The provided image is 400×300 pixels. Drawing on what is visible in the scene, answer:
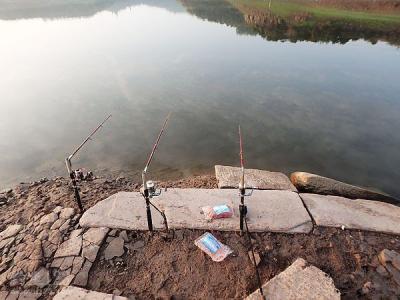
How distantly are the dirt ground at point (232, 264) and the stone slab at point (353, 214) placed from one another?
0.19 m

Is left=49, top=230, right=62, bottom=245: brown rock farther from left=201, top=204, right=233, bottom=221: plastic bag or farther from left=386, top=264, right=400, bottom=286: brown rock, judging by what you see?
left=386, top=264, right=400, bottom=286: brown rock

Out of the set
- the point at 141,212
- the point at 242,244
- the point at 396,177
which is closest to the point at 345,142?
the point at 396,177

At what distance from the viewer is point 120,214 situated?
20.7 ft

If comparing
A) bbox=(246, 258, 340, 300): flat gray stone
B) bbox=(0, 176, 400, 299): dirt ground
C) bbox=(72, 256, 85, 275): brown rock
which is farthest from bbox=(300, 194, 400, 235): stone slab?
bbox=(72, 256, 85, 275): brown rock

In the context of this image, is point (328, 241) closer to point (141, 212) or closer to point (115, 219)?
point (141, 212)

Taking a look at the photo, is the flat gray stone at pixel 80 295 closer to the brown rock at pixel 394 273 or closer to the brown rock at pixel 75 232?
the brown rock at pixel 75 232

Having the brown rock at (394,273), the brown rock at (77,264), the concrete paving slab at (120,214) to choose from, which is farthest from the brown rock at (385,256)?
the brown rock at (77,264)

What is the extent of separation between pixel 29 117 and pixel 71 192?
7.90m

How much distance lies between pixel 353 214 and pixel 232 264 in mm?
2918

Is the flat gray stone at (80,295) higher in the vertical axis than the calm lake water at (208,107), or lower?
higher

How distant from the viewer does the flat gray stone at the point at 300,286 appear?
185 inches

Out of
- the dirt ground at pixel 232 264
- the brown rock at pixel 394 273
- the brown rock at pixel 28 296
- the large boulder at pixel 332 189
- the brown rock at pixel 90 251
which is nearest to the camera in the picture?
the brown rock at pixel 28 296

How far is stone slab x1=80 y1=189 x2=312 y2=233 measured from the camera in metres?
6.02

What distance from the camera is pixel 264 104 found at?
48.1 feet
